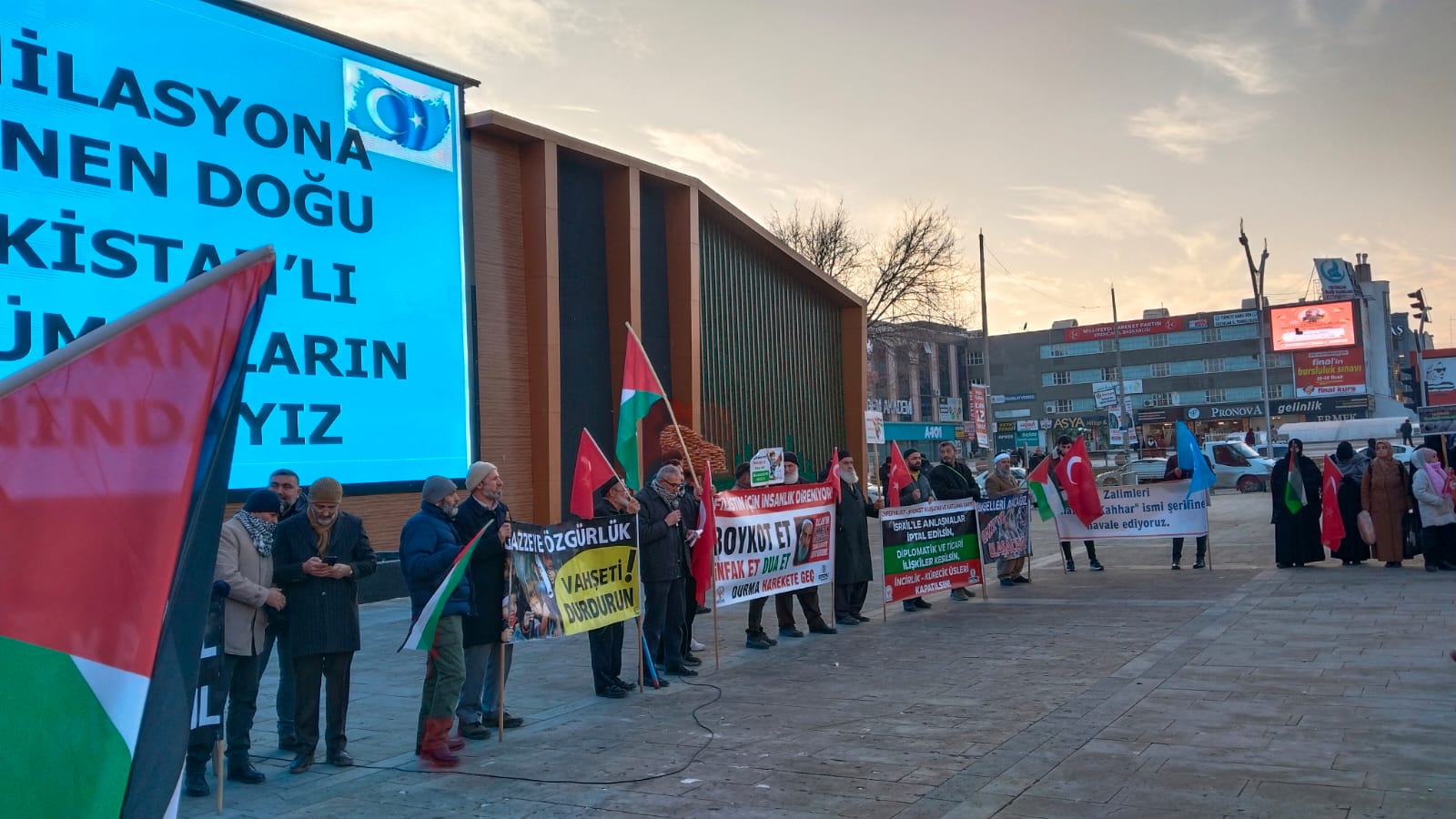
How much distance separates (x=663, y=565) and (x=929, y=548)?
4.75 metres

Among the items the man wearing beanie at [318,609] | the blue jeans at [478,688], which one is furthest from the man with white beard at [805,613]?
the man wearing beanie at [318,609]

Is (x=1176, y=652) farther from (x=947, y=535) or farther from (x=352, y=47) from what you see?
(x=352, y=47)

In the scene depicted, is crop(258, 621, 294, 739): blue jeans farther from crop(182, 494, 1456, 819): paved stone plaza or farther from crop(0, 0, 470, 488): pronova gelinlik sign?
crop(0, 0, 470, 488): pronova gelinlik sign

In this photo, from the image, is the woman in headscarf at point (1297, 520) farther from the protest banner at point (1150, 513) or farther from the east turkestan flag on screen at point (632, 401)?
the east turkestan flag on screen at point (632, 401)

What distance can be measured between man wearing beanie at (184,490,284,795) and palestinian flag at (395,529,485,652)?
2.65ft

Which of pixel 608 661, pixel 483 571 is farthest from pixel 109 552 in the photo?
pixel 608 661

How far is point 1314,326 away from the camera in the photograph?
85625mm

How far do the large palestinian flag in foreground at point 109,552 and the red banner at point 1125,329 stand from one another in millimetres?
102984

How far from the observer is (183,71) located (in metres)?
13.5

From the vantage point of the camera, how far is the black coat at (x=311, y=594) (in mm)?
7105

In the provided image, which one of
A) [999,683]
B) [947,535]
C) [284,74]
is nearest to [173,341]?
[999,683]

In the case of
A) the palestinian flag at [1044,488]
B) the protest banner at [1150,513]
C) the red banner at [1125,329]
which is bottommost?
the protest banner at [1150,513]

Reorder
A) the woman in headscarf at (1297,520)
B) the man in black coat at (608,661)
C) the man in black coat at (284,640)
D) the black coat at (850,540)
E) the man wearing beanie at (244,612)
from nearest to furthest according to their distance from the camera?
1. the man wearing beanie at (244,612)
2. the man in black coat at (284,640)
3. the man in black coat at (608,661)
4. the black coat at (850,540)
5. the woman in headscarf at (1297,520)

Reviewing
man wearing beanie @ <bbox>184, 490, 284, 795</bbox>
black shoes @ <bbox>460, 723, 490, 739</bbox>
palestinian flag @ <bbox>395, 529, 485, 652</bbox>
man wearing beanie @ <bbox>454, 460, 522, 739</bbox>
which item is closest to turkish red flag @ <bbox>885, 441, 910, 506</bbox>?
man wearing beanie @ <bbox>454, 460, 522, 739</bbox>
